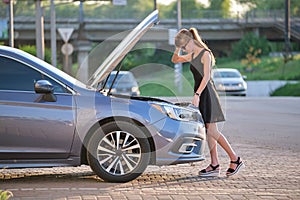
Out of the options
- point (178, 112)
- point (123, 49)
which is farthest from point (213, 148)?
point (123, 49)

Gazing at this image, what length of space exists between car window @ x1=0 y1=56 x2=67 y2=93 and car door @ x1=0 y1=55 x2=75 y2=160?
0.01m

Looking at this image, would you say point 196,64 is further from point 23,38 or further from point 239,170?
point 23,38

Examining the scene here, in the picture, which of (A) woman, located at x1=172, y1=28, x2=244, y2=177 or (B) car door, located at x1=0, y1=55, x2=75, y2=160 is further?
(A) woman, located at x1=172, y1=28, x2=244, y2=177

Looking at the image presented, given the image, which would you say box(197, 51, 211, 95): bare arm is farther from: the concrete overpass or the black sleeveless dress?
the concrete overpass

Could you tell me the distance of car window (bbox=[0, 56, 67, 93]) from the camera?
876 centimetres

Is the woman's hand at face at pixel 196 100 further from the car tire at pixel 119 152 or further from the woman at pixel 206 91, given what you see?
the car tire at pixel 119 152

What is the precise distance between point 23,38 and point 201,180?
193 feet

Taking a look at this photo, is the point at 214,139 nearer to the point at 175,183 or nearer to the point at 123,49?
the point at 175,183

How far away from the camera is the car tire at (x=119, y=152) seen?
8773 millimetres

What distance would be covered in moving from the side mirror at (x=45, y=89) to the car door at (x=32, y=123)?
5 centimetres

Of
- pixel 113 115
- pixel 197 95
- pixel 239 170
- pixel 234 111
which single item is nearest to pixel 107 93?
pixel 113 115

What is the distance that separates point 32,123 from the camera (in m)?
8.55

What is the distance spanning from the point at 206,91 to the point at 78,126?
1.91 meters

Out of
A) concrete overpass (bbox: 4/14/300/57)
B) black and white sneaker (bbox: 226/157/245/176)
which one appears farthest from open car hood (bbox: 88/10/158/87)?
concrete overpass (bbox: 4/14/300/57)
